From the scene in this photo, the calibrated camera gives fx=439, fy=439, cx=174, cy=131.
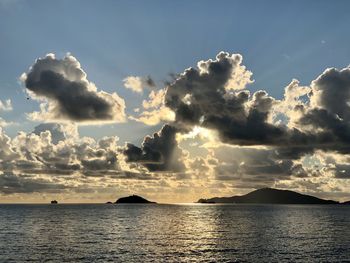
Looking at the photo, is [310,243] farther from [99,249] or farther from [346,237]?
[99,249]

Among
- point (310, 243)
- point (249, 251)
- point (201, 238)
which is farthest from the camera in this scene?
point (201, 238)

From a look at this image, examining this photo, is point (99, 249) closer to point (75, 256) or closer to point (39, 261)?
point (75, 256)

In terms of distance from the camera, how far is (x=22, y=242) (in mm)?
124812

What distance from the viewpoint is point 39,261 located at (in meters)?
91.1

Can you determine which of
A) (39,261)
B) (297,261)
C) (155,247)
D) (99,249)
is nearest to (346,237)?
(297,261)

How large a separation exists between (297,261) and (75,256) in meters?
48.0

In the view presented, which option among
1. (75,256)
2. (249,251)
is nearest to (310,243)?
(249,251)

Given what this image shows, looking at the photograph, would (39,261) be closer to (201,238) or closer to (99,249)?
(99,249)

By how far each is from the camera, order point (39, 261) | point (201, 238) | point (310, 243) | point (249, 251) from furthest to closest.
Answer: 1. point (201, 238)
2. point (310, 243)
3. point (249, 251)
4. point (39, 261)

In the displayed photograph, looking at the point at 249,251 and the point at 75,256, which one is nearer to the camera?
the point at 75,256

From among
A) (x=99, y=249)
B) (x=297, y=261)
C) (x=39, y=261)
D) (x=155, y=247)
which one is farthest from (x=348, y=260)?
(x=39, y=261)

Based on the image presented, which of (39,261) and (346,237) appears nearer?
(39,261)

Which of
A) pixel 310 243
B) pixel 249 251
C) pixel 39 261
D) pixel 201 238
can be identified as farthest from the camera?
pixel 201 238

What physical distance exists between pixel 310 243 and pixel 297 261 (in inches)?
1276
